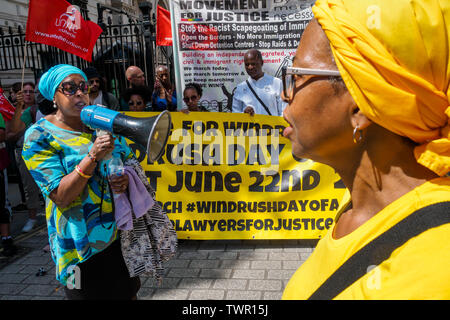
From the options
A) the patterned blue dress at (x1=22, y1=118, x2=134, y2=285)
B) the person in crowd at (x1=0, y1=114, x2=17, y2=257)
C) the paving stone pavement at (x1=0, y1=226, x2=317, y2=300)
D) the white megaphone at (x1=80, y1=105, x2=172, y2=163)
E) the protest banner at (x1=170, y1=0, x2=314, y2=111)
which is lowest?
the paving stone pavement at (x1=0, y1=226, x2=317, y2=300)

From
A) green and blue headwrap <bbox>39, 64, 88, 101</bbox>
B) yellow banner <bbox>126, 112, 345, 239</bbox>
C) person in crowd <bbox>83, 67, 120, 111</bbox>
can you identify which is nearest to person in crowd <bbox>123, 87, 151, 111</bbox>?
person in crowd <bbox>83, 67, 120, 111</bbox>

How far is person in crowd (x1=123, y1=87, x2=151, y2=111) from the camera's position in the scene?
5.40 metres

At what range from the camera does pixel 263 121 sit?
467cm

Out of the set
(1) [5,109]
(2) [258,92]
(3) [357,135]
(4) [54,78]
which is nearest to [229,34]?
(2) [258,92]

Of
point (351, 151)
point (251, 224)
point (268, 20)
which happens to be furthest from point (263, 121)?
point (351, 151)

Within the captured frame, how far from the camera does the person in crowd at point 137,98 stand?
540cm

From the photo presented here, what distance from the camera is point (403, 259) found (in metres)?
0.84

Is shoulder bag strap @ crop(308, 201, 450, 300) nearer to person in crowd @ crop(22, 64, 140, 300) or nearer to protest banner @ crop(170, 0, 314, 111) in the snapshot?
person in crowd @ crop(22, 64, 140, 300)

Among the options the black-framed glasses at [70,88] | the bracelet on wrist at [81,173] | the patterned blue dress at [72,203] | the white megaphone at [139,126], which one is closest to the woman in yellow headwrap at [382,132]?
the white megaphone at [139,126]

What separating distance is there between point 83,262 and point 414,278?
2018 millimetres

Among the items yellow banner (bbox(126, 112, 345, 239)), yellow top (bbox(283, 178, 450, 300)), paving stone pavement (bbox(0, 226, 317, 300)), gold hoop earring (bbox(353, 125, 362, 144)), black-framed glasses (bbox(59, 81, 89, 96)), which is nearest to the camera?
yellow top (bbox(283, 178, 450, 300))

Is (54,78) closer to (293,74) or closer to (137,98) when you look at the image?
(293,74)

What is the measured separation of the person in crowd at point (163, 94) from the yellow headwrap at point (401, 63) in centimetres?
576
